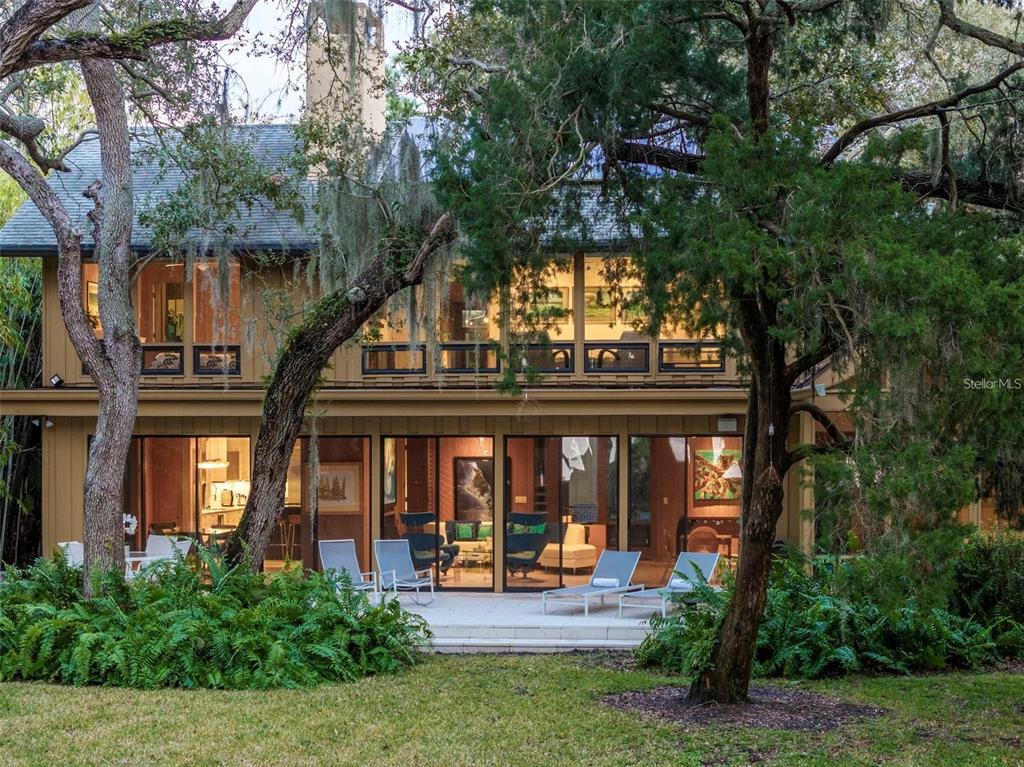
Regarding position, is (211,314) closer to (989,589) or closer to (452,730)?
(452,730)

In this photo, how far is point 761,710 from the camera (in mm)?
7855

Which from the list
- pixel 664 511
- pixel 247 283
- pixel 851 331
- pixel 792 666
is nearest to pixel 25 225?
pixel 247 283

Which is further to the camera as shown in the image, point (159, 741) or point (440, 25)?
point (440, 25)

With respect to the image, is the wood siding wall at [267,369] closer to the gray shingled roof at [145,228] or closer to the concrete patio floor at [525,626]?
the gray shingled roof at [145,228]

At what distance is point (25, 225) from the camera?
1543 cm

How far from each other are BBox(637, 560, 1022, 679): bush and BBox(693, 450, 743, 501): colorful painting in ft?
16.9

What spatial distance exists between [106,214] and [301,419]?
263cm

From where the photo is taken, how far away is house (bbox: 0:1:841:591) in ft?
49.4

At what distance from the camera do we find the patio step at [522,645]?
36.4ft

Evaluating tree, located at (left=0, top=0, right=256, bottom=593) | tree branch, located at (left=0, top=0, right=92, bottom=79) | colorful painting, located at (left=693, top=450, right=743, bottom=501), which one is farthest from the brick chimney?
colorful painting, located at (left=693, top=450, right=743, bottom=501)

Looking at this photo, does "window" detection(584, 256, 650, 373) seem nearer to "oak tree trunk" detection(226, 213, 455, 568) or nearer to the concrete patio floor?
the concrete patio floor

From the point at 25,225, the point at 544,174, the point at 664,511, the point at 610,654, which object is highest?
the point at 25,225

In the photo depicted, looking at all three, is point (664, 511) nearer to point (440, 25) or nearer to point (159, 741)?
point (440, 25)

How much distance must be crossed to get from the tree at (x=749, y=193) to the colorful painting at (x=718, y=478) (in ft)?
20.8
